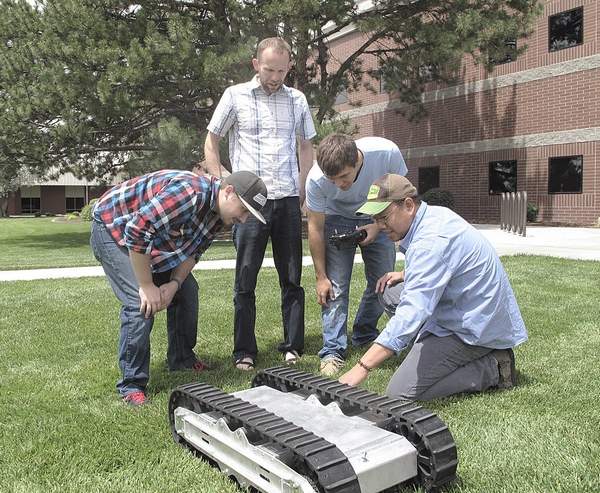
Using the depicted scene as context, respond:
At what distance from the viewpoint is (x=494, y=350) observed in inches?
148

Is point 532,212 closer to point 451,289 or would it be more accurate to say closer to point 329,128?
point 329,128

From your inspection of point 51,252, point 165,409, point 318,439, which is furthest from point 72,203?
point 318,439

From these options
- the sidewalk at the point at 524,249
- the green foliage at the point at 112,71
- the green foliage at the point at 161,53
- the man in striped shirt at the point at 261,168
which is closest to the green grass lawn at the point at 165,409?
the man in striped shirt at the point at 261,168

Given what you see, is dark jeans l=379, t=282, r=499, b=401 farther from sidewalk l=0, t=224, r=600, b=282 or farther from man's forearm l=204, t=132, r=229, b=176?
sidewalk l=0, t=224, r=600, b=282

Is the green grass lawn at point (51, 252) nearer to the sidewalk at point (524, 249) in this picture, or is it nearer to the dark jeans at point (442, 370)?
the sidewalk at point (524, 249)

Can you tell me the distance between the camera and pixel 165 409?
3.62m

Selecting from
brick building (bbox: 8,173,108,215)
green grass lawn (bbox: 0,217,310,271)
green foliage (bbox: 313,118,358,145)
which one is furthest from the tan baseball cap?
brick building (bbox: 8,173,108,215)

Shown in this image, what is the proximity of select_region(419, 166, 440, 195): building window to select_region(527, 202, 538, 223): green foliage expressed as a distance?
440 centimetres

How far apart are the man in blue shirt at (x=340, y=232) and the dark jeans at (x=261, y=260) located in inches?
5.7

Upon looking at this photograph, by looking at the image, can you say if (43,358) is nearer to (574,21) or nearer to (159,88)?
(159,88)

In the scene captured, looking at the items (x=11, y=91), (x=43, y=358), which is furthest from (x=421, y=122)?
(x=43, y=358)

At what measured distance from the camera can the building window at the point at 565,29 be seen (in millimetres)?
19906

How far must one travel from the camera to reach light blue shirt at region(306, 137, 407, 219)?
4418 millimetres

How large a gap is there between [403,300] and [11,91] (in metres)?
15.4
